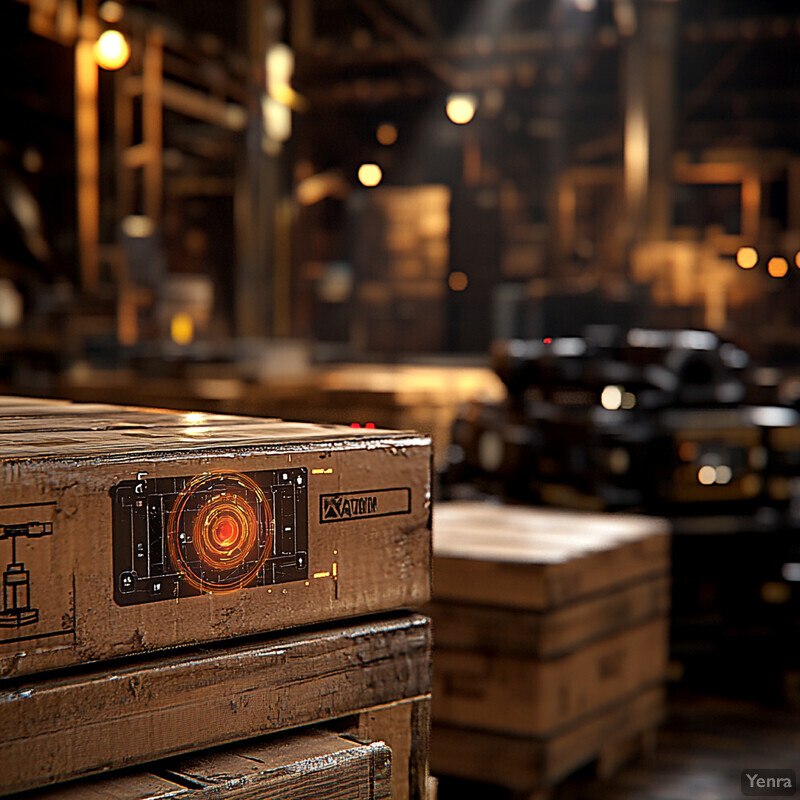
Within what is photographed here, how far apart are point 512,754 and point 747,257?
30.3ft

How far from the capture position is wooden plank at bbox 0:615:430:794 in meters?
1.14

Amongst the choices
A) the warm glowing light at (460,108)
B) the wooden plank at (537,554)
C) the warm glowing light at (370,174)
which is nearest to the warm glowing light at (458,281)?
the warm glowing light at (460,108)

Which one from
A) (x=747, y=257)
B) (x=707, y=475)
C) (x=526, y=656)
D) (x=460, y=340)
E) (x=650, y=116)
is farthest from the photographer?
(x=460, y=340)

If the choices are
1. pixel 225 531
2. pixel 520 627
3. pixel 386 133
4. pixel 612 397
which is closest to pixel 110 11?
pixel 386 133

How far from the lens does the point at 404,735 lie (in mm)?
1519

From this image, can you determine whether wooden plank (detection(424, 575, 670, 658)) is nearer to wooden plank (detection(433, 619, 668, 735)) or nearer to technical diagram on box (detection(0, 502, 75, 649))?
wooden plank (detection(433, 619, 668, 735))

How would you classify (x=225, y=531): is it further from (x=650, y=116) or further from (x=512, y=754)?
(x=650, y=116)

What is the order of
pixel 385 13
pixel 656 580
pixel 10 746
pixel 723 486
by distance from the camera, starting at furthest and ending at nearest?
pixel 385 13
pixel 723 486
pixel 656 580
pixel 10 746

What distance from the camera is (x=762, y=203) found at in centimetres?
1305

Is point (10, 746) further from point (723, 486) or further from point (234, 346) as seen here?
point (234, 346)

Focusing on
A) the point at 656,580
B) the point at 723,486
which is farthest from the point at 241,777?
the point at 723,486

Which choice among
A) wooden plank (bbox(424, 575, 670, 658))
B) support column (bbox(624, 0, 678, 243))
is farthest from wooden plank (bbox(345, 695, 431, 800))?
support column (bbox(624, 0, 678, 243))

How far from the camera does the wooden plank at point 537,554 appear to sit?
9.68 feet

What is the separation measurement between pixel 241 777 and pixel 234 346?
9885mm
